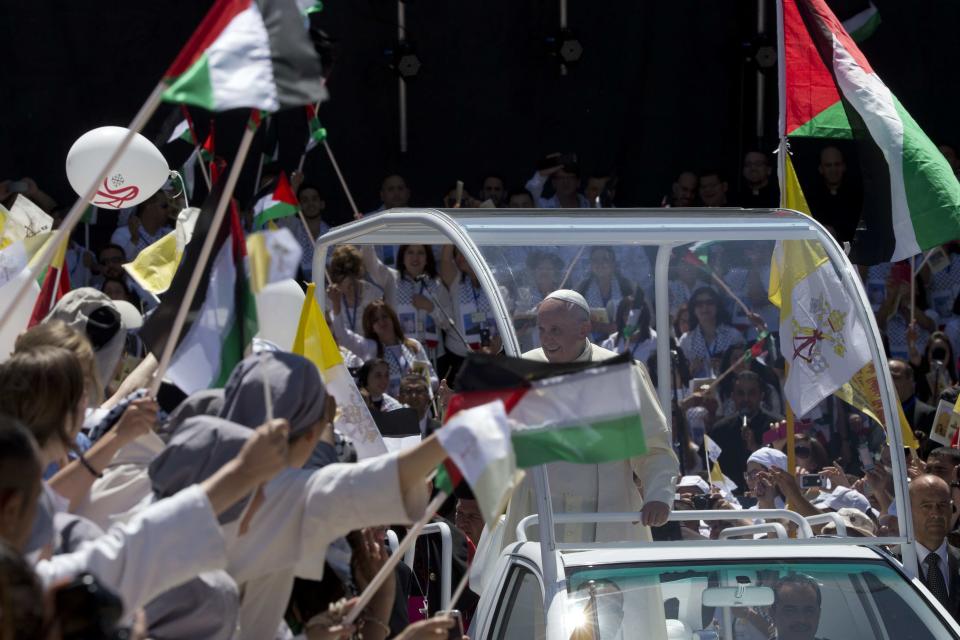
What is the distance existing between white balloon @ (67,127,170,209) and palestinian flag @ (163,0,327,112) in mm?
3602

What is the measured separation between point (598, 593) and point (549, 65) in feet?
29.8

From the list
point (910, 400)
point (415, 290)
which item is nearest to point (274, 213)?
point (415, 290)

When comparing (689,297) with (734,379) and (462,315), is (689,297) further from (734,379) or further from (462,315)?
(462,315)

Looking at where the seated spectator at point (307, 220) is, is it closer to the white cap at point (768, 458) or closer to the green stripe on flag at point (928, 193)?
the white cap at point (768, 458)

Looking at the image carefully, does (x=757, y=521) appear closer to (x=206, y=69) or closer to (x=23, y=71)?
(x=206, y=69)

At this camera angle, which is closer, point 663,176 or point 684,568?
point 684,568

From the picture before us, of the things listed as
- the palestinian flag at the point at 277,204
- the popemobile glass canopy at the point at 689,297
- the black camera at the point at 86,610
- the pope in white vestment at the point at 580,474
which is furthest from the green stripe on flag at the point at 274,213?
the black camera at the point at 86,610

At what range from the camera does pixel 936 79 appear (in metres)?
14.5

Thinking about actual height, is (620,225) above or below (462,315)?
→ above

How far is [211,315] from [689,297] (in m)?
3.37

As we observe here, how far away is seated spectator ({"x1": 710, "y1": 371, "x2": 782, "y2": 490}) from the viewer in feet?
23.6

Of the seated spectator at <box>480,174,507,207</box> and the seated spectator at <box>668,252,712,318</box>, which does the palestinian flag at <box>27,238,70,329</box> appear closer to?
the seated spectator at <box>668,252,712,318</box>

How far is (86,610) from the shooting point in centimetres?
252

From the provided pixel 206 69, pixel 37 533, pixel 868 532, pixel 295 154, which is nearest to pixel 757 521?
pixel 868 532
